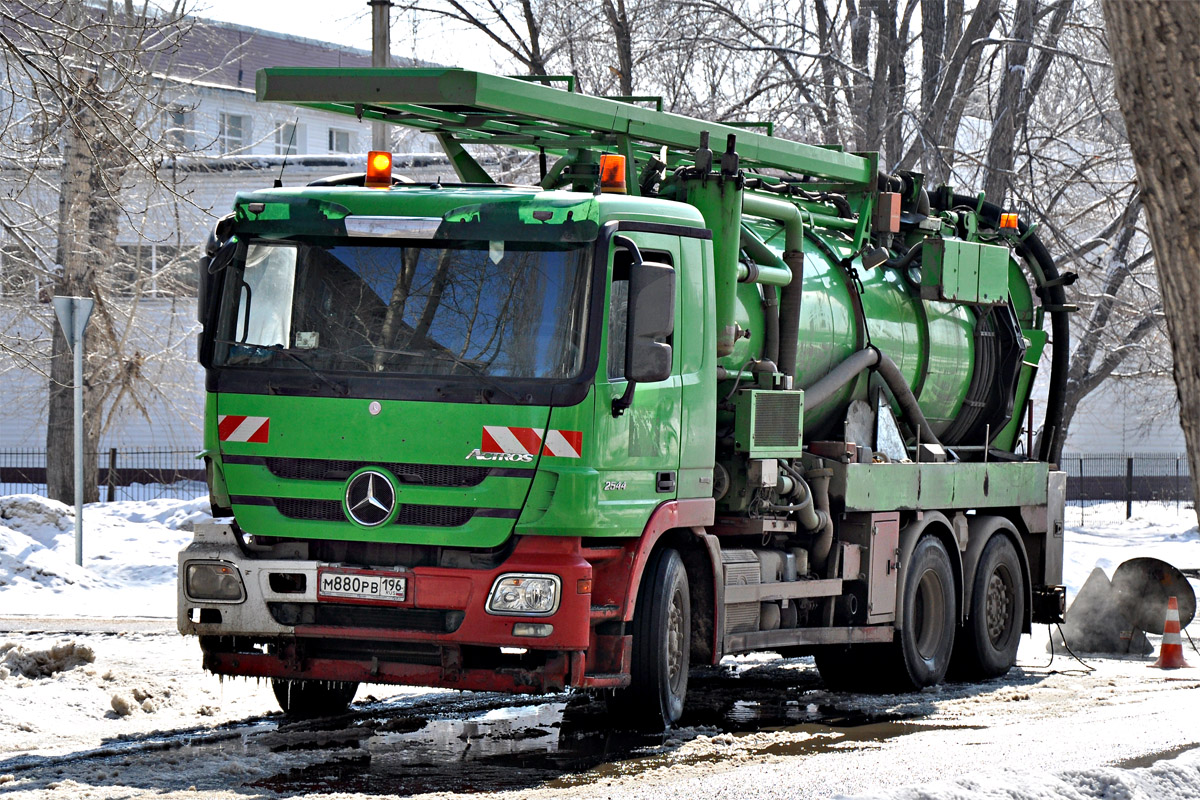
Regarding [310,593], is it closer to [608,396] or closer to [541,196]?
[608,396]

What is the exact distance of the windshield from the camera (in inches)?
311

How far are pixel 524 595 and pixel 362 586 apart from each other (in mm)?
797

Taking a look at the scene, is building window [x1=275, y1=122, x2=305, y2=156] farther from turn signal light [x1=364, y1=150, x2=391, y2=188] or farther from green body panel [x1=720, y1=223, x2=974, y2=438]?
turn signal light [x1=364, y1=150, x2=391, y2=188]

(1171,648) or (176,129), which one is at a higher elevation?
(176,129)

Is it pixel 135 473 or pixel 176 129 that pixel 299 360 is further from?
pixel 135 473

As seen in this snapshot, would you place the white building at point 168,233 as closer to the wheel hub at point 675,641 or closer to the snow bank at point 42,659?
the snow bank at point 42,659

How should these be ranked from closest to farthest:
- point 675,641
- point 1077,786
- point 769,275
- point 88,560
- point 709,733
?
point 1077,786, point 675,641, point 709,733, point 769,275, point 88,560

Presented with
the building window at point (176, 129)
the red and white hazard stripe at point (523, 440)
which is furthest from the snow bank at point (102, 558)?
the red and white hazard stripe at point (523, 440)

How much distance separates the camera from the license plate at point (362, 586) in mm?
7871

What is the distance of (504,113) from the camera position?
9.09 metres

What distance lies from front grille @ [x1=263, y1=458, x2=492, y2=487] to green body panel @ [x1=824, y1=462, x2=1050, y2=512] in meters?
3.42

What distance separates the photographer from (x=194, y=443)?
34.6 meters

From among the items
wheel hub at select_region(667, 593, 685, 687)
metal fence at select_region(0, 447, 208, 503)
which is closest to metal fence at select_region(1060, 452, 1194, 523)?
metal fence at select_region(0, 447, 208, 503)

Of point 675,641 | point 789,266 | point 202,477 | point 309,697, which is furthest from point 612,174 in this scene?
point 202,477
